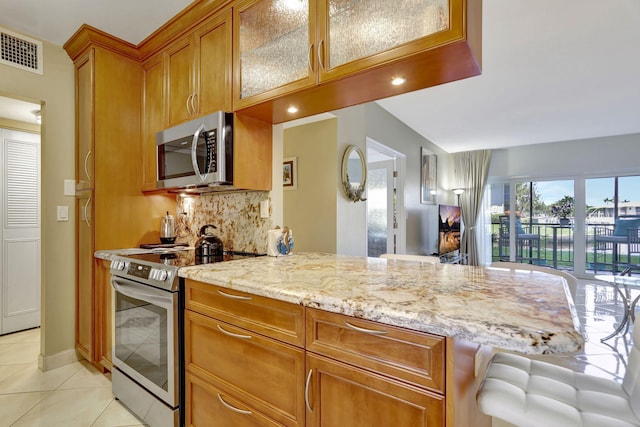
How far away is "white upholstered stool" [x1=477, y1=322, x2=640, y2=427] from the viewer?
87 cm

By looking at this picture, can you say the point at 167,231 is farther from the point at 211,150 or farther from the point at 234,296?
the point at 234,296

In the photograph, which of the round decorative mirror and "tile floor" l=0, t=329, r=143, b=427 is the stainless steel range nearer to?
"tile floor" l=0, t=329, r=143, b=427

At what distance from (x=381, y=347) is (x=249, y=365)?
1.97 ft

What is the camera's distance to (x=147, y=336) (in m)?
1.69

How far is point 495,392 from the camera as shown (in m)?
0.95

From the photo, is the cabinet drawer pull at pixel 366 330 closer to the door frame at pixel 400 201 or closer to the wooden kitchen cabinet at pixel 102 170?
the wooden kitchen cabinet at pixel 102 170

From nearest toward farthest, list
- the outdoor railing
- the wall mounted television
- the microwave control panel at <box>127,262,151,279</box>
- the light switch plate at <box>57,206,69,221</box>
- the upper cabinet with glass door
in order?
the upper cabinet with glass door
the microwave control panel at <box>127,262,151,279</box>
the light switch plate at <box>57,206,69,221</box>
the wall mounted television
the outdoor railing

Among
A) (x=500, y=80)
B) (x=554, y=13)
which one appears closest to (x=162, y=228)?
(x=554, y=13)

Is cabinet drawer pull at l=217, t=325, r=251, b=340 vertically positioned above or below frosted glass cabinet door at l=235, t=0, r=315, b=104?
below

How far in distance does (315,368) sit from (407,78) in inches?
47.9

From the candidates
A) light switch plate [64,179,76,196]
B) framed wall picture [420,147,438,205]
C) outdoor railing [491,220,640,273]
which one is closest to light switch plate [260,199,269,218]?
light switch plate [64,179,76,196]

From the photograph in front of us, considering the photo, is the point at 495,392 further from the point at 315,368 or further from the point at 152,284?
the point at 152,284

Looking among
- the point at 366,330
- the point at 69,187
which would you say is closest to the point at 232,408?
the point at 366,330

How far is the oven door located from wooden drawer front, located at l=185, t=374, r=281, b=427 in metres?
0.10
